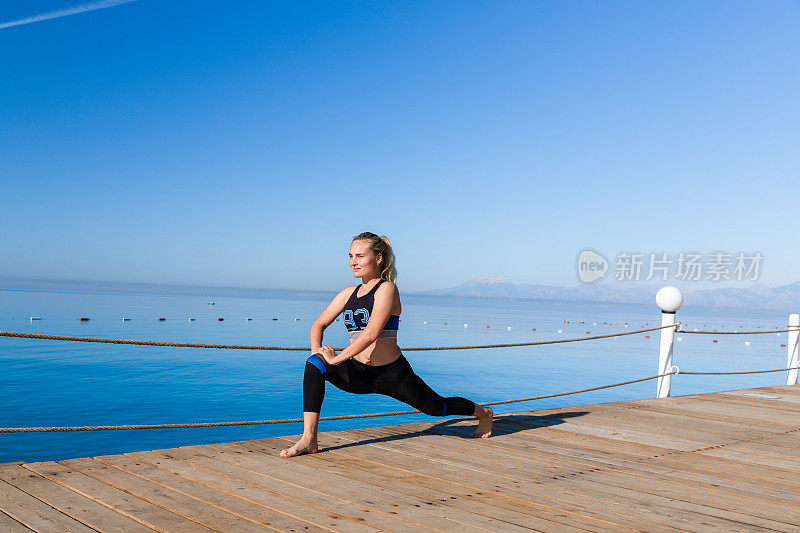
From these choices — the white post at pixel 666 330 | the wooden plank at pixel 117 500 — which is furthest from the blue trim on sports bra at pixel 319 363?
the white post at pixel 666 330

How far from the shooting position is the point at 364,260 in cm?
406

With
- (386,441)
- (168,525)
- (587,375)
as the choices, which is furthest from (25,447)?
(587,375)

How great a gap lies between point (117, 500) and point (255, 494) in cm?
60

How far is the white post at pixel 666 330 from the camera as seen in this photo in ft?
24.0

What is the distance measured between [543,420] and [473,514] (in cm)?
298

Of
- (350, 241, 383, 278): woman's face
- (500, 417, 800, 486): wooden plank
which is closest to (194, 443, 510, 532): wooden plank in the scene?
(350, 241, 383, 278): woman's face

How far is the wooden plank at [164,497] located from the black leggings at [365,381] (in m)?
1.03

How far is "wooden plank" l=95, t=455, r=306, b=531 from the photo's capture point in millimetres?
Answer: 2611

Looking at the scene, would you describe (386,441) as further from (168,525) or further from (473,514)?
(168,525)

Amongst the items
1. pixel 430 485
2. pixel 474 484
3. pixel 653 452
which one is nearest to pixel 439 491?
pixel 430 485

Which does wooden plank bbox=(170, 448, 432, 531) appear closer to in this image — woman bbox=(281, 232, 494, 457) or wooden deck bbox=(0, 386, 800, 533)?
wooden deck bbox=(0, 386, 800, 533)

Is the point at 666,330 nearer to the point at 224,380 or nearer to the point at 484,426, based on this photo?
the point at 484,426

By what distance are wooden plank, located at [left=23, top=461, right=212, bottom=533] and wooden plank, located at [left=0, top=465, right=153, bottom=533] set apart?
31mm

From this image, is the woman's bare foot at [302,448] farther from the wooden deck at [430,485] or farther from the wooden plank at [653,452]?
the wooden plank at [653,452]
